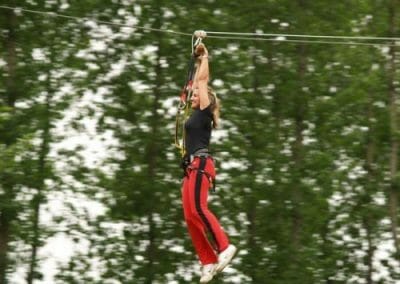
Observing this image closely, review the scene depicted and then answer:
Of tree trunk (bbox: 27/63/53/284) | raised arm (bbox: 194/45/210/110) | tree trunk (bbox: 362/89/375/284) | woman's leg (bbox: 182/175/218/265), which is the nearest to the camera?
raised arm (bbox: 194/45/210/110)

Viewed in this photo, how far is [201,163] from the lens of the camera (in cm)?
729

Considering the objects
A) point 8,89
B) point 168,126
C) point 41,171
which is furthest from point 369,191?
point 8,89

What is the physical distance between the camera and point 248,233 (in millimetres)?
13258

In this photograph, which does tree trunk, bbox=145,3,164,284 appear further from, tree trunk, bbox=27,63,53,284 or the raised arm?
the raised arm

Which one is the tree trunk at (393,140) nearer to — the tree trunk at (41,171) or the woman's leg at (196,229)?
the tree trunk at (41,171)

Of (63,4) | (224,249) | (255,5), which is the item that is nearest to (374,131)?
(255,5)

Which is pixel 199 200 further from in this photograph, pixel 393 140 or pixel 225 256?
pixel 393 140

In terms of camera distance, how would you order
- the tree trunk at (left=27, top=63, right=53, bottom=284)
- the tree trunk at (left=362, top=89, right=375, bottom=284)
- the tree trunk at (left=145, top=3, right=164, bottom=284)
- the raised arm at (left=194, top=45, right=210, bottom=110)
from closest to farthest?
the raised arm at (left=194, top=45, right=210, bottom=110) → the tree trunk at (left=27, top=63, right=53, bottom=284) → the tree trunk at (left=145, top=3, right=164, bottom=284) → the tree trunk at (left=362, top=89, right=375, bottom=284)

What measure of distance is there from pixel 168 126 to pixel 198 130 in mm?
5807

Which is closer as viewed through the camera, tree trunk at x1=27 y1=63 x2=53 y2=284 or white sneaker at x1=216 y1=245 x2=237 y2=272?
white sneaker at x1=216 y1=245 x2=237 y2=272

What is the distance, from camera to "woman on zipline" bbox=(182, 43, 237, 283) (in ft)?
23.7

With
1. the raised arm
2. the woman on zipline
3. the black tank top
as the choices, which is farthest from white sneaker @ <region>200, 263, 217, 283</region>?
the raised arm

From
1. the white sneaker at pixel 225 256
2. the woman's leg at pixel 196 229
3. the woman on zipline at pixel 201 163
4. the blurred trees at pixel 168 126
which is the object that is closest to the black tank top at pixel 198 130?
the woman on zipline at pixel 201 163

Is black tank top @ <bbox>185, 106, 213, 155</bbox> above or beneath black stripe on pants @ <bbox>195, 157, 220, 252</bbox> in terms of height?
above
